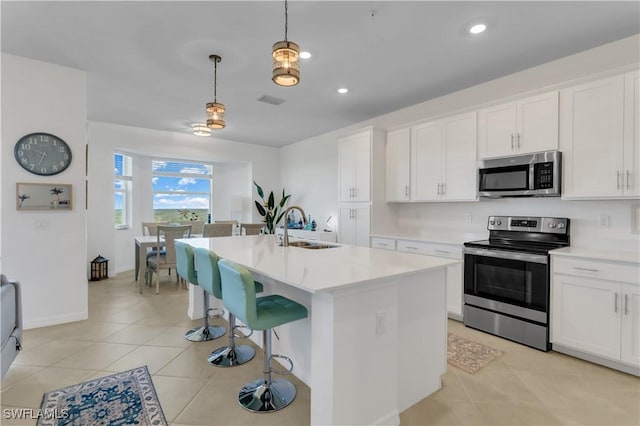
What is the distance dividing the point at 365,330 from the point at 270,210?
565cm

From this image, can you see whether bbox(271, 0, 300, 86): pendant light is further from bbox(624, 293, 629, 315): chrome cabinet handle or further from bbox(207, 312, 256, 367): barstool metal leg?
bbox(624, 293, 629, 315): chrome cabinet handle

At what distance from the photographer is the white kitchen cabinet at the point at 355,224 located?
452 cm

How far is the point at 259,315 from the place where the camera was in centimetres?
188

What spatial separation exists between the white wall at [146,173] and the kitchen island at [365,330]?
14.7ft

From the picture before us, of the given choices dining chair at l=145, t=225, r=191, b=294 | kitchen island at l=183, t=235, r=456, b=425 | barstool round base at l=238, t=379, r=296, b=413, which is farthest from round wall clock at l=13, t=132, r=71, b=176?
barstool round base at l=238, t=379, r=296, b=413

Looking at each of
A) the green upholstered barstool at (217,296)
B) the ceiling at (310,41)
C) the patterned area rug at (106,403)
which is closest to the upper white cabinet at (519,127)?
the ceiling at (310,41)

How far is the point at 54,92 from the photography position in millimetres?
3311

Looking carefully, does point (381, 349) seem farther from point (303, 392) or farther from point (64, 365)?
point (64, 365)

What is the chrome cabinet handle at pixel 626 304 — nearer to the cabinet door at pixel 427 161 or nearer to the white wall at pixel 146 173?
the cabinet door at pixel 427 161

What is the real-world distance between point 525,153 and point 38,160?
502cm

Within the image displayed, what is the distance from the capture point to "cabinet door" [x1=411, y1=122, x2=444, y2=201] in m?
3.93

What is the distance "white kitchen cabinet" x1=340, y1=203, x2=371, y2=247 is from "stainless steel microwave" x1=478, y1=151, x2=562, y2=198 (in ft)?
5.16

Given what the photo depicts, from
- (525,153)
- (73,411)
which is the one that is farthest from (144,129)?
(525,153)

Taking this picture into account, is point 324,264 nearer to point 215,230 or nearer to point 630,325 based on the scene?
point 630,325
